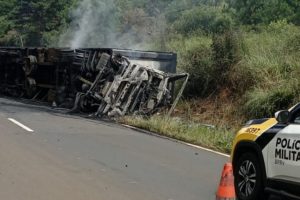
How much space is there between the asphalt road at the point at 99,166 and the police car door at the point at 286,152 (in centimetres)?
111

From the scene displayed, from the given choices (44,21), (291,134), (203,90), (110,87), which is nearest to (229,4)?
(44,21)

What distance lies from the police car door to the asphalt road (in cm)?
111

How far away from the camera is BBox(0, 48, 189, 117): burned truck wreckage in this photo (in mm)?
18375

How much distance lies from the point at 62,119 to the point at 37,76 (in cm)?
890

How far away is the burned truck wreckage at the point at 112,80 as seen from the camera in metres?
18.4

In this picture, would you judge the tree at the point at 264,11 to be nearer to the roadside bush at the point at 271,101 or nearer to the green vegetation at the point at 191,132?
the roadside bush at the point at 271,101

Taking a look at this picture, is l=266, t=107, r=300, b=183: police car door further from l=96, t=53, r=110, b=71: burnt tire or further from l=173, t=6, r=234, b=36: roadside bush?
l=173, t=6, r=234, b=36: roadside bush

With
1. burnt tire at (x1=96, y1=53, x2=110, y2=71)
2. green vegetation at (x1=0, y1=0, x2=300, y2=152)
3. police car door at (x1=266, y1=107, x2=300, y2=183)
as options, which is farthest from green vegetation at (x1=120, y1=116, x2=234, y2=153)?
police car door at (x1=266, y1=107, x2=300, y2=183)

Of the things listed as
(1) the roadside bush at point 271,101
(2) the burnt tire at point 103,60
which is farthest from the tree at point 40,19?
(1) the roadside bush at point 271,101

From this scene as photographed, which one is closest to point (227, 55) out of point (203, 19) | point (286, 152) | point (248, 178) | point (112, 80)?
point (112, 80)

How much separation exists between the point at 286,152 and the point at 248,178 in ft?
3.00

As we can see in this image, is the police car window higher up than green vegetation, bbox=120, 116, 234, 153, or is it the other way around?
the police car window

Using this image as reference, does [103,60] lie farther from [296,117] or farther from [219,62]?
[296,117]

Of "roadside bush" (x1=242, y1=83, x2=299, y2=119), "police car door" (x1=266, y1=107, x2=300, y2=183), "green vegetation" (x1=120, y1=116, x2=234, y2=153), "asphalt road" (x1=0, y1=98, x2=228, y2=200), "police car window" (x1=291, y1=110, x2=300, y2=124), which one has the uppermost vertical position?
"police car window" (x1=291, y1=110, x2=300, y2=124)
